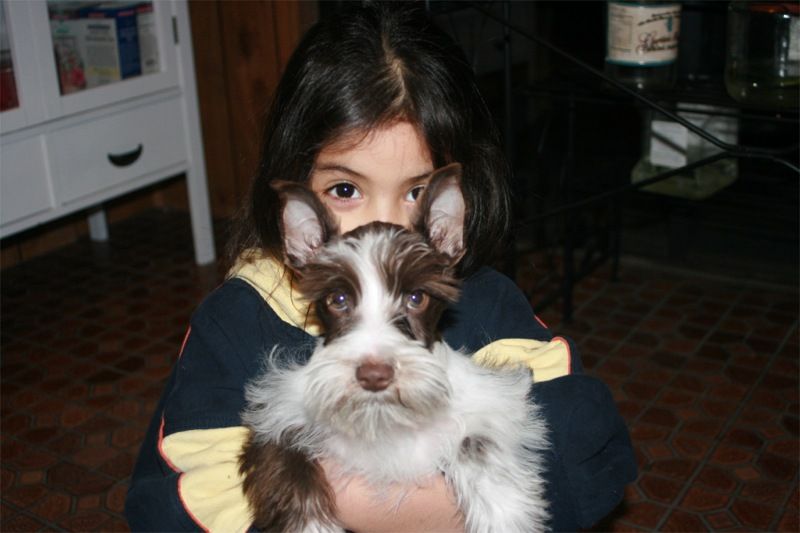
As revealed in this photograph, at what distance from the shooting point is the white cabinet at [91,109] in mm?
4070

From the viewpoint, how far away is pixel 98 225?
19.0ft

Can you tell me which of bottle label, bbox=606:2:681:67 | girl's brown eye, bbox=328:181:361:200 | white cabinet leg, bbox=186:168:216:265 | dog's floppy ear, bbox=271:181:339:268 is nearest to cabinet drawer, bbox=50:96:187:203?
white cabinet leg, bbox=186:168:216:265

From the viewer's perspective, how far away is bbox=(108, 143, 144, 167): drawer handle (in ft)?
15.3

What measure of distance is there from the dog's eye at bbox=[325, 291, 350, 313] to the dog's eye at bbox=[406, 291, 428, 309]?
0.38 feet

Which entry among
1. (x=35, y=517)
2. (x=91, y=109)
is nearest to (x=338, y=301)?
(x=35, y=517)

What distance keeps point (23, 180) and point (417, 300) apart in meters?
3.12

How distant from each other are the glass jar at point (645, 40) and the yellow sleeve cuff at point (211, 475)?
260 cm

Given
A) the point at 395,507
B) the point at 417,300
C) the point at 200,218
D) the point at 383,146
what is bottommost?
the point at 200,218

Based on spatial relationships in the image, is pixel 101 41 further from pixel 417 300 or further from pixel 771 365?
pixel 771 365

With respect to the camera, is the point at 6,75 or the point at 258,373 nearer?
the point at 258,373

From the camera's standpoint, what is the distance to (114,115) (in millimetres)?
4637

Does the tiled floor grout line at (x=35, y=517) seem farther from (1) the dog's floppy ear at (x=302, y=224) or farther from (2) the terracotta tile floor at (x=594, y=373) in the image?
(1) the dog's floppy ear at (x=302, y=224)

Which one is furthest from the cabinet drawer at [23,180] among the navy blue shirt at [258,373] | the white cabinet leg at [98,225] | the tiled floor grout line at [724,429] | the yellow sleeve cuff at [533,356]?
the tiled floor grout line at [724,429]

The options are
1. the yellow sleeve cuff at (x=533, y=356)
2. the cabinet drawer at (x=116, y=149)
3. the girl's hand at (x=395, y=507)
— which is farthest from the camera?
the cabinet drawer at (x=116, y=149)
